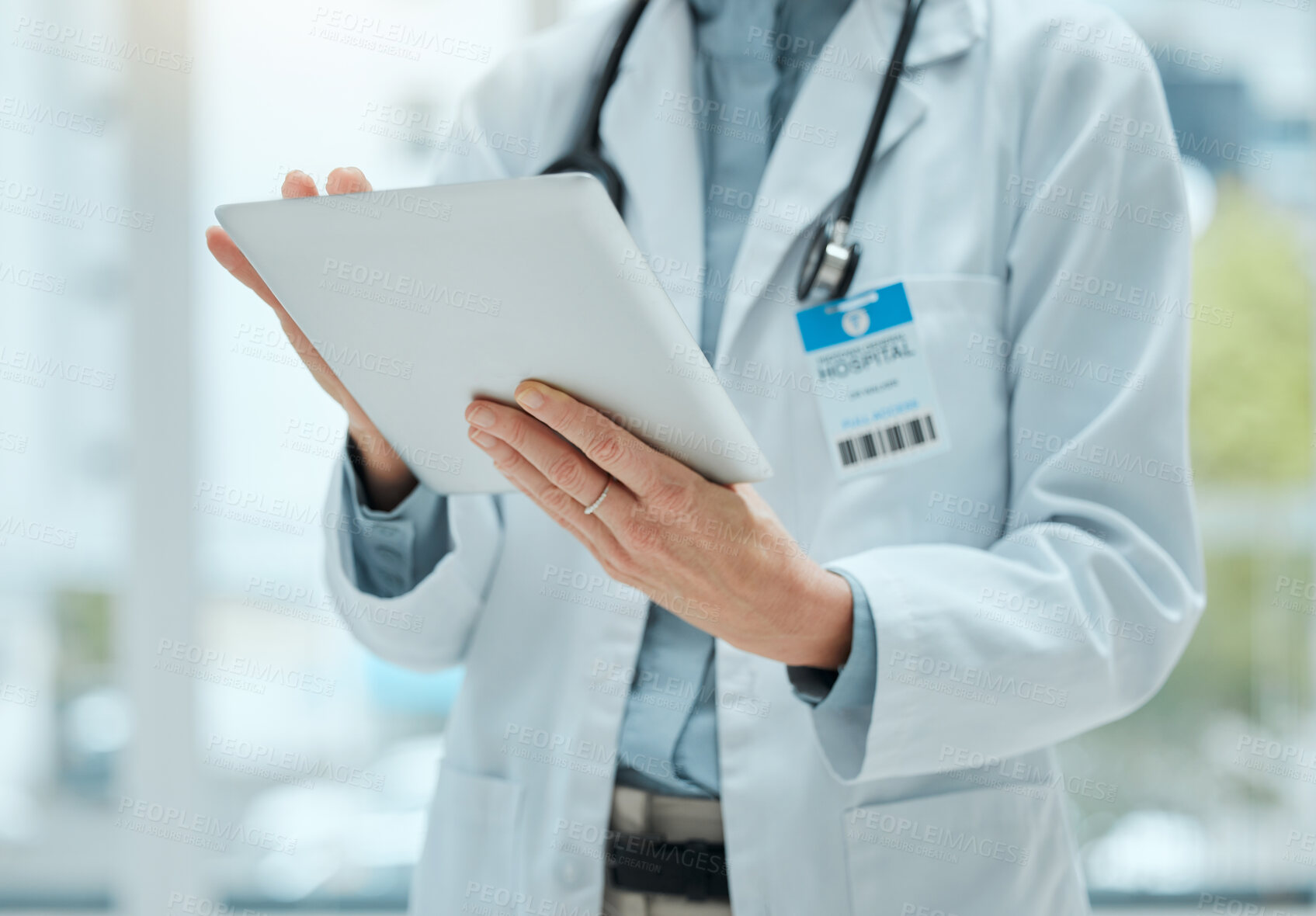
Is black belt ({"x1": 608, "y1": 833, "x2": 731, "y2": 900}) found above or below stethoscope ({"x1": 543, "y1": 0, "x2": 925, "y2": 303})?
below

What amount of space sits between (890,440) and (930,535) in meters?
0.10

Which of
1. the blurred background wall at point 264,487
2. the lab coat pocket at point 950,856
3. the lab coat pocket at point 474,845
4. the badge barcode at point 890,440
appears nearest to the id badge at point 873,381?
the badge barcode at point 890,440

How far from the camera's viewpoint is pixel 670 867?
842 mm

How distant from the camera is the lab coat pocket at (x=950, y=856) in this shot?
0.80 m

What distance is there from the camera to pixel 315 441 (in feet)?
6.57

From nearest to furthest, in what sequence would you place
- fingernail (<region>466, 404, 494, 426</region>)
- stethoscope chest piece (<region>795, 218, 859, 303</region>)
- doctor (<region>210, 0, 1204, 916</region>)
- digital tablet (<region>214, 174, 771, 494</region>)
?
1. digital tablet (<region>214, 174, 771, 494</region>)
2. fingernail (<region>466, 404, 494, 426</region>)
3. doctor (<region>210, 0, 1204, 916</region>)
4. stethoscope chest piece (<region>795, 218, 859, 303</region>)

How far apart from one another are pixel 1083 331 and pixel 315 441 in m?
1.63

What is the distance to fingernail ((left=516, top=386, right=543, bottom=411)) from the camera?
0.63 meters

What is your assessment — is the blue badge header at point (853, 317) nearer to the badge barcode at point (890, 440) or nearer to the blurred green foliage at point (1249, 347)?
the badge barcode at point (890, 440)

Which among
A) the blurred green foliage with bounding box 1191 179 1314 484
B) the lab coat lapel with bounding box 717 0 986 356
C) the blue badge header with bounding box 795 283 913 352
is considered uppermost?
the blurred green foliage with bounding box 1191 179 1314 484

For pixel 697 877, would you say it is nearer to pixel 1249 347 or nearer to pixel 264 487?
pixel 264 487

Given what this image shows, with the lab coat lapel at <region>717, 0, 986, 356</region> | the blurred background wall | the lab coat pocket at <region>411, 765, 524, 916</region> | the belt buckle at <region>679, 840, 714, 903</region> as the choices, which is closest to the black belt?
the belt buckle at <region>679, 840, 714, 903</region>

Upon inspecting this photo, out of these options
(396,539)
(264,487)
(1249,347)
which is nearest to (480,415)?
(396,539)

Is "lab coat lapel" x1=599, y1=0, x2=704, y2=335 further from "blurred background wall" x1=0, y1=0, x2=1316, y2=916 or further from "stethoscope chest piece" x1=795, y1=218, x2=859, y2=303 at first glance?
"blurred background wall" x1=0, y1=0, x2=1316, y2=916
